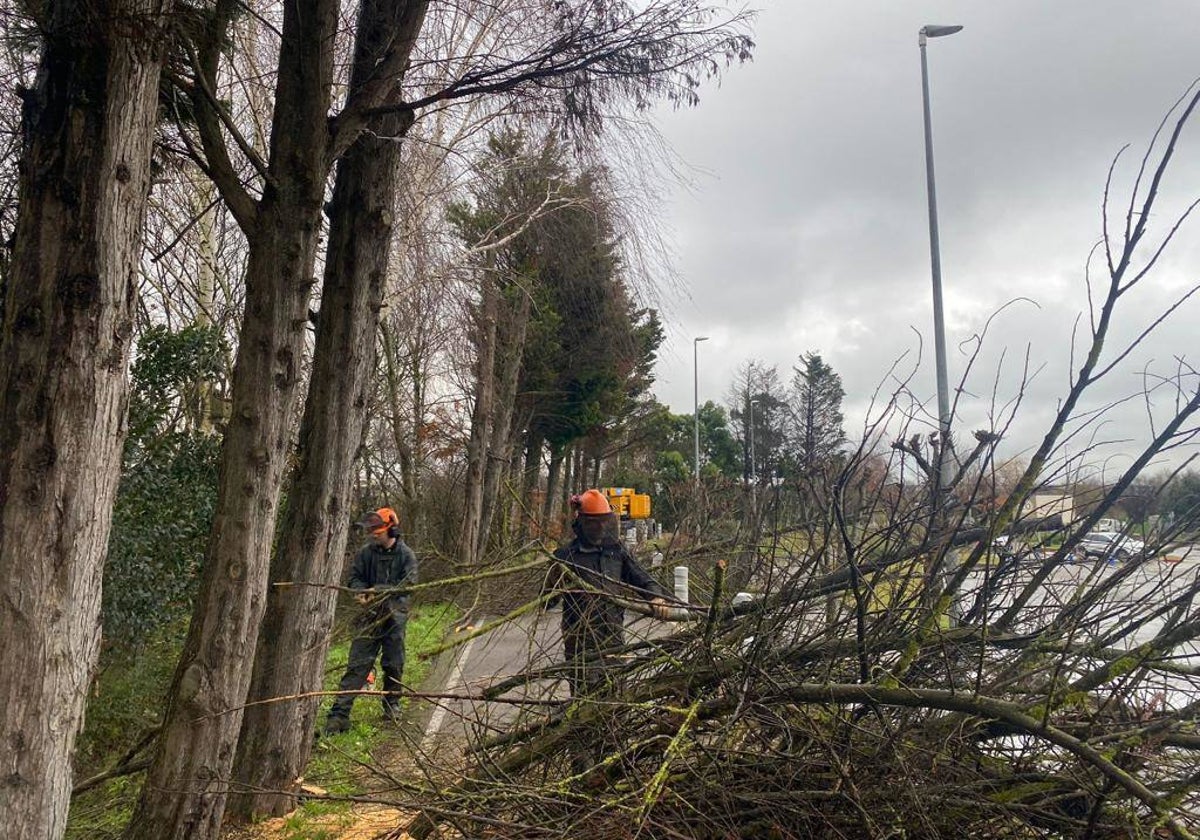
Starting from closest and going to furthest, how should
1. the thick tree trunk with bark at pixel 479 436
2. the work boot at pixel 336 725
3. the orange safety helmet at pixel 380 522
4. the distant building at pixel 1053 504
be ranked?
the distant building at pixel 1053 504 < the work boot at pixel 336 725 < the orange safety helmet at pixel 380 522 < the thick tree trunk with bark at pixel 479 436

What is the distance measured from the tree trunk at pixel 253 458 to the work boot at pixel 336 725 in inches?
111

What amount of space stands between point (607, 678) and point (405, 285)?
1028 centimetres

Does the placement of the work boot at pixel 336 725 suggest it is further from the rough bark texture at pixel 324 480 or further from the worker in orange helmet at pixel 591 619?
the worker in orange helmet at pixel 591 619

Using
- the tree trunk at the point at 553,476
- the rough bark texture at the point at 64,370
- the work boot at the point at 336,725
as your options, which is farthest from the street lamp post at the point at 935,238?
the tree trunk at the point at 553,476

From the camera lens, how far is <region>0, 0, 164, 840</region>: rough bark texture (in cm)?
331

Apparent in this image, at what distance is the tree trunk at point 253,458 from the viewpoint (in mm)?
4297

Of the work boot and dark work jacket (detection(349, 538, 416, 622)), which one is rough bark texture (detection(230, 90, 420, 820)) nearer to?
the work boot

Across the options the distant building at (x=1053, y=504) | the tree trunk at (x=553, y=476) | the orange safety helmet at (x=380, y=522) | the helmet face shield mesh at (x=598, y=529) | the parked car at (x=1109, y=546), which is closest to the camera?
the parked car at (x=1109, y=546)

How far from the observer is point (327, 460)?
5.73m

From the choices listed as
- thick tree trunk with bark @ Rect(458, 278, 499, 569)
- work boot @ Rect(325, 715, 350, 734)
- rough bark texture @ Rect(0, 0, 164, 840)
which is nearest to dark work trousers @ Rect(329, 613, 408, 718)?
work boot @ Rect(325, 715, 350, 734)

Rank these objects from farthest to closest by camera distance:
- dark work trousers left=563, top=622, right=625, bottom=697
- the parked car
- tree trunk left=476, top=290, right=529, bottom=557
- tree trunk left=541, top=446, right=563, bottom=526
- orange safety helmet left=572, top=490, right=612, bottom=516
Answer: tree trunk left=541, top=446, right=563, bottom=526
tree trunk left=476, top=290, right=529, bottom=557
orange safety helmet left=572, top=490, right=612, bottom=516
dark work trousers left=563, top=622, right=625, bottom=697
the parked car

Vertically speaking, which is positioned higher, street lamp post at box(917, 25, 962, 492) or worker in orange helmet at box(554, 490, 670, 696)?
street lamp post at box(917, 25, 962, 492)

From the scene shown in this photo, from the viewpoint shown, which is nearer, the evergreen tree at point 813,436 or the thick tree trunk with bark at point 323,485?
the evergreen tree at point 813,436

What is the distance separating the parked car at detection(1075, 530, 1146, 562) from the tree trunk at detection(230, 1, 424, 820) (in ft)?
12.8
